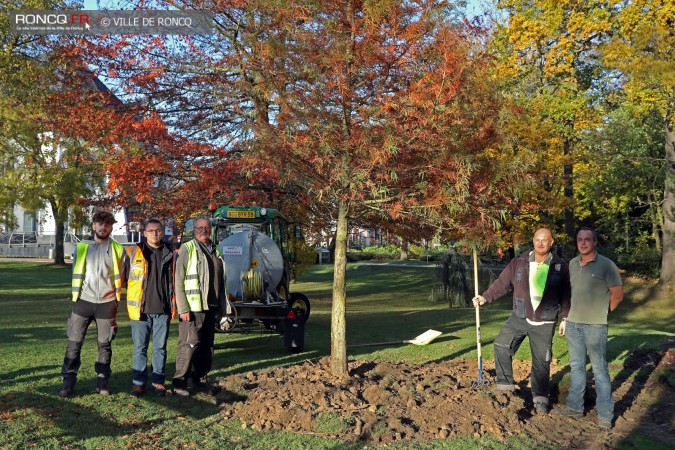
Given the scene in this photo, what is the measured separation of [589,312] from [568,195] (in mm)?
18937

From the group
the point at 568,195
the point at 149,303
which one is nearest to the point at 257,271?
the point at 149,303

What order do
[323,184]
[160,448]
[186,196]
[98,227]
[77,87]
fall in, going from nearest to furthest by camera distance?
[160,448] < [98,227] < [323,184] < [186,196] < [77,87]

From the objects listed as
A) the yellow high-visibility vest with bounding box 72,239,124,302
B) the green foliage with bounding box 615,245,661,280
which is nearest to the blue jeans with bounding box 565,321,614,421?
the yellow high-visibility vest with bounding box 72,239,124,302

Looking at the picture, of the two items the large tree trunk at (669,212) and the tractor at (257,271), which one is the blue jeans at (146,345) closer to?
the tractor at (257,271)

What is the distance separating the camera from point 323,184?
7836mm

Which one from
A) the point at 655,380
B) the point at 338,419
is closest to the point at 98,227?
the point at 338,419

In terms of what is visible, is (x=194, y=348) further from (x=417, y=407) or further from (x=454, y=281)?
(x=454, y=281)

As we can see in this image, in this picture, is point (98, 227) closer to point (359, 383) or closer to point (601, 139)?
point (359, 383)

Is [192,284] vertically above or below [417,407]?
above

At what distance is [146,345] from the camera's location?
695 centimetres

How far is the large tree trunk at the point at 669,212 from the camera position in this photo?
2205 centimetres

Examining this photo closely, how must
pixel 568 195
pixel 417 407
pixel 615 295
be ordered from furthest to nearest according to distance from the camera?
pixel 568 195 → pixel 615 295 → pixel 417 407

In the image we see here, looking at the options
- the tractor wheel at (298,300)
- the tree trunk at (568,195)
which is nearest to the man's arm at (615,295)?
the tractor wheel at (298,300)

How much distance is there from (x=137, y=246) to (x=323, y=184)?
2.24 meters
